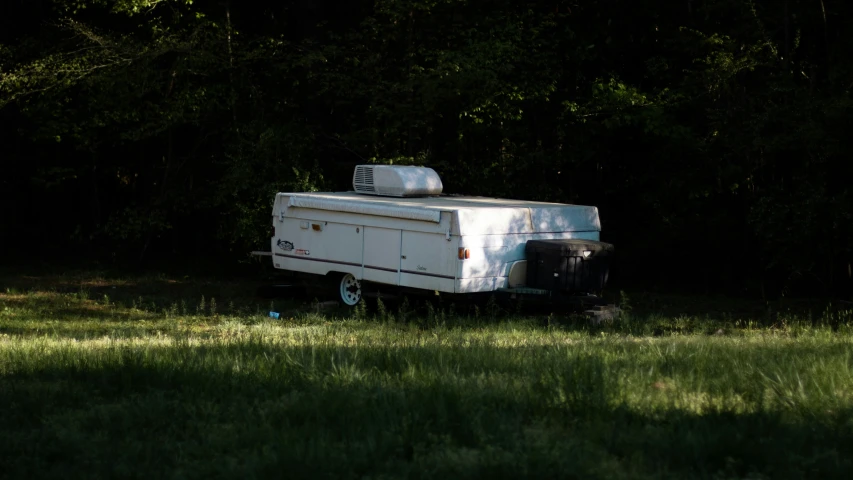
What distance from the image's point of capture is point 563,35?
22922 mm

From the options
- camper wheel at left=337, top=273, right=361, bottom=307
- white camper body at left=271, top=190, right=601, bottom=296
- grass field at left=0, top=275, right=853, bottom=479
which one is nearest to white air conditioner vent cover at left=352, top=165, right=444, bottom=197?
white camper body at left=271, top=190, right=601, bottom=296

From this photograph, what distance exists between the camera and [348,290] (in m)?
17.1

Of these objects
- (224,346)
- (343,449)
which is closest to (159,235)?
(224,346)

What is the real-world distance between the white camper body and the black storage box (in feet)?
0.98

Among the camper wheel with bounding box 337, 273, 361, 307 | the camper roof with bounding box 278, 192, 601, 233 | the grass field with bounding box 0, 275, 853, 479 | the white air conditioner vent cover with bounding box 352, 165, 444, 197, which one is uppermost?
the white air conditioner vent cover with bounding box 352, 165, 444, 197

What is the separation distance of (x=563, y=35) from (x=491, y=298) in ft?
32.0

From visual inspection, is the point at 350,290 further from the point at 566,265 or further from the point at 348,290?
the point at 566,265

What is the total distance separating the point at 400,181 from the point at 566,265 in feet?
12.0

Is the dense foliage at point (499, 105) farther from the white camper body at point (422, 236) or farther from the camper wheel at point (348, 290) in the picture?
the camper wheel at point (348, 290)

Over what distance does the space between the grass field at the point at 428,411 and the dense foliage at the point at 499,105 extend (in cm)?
1129

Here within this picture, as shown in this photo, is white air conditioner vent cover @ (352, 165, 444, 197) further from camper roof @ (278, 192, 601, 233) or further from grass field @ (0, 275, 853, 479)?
grass field @ (0, 275, 853, 479)

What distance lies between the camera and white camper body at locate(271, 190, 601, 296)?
49.0ft

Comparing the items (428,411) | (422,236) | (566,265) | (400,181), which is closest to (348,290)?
(400,181)

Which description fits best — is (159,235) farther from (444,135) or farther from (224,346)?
(224,346)
